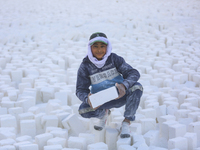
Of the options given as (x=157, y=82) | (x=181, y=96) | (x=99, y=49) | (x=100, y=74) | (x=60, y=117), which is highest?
(x=99, y=49)

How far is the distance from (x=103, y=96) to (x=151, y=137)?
1.90ft

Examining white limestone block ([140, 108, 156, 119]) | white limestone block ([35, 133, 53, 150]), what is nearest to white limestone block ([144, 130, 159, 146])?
white limestone block ([140, 108, 156, 119])

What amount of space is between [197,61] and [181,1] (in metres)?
5.24

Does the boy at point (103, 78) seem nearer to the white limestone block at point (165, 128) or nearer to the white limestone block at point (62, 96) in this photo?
the white limestone block at point (165, 128)

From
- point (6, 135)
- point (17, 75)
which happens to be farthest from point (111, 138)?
point (17, 75)

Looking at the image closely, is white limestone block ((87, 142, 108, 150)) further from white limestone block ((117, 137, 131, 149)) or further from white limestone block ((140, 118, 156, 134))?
white limestone block ((140, 118, 156, 134))

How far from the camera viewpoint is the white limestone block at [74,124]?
7.86 feet

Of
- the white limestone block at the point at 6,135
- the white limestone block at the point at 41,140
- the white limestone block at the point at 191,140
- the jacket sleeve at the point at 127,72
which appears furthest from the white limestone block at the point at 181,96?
the white limestone block at the point at 6,135

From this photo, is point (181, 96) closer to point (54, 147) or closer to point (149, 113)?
point (149, 113)

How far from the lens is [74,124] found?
2.40 metres

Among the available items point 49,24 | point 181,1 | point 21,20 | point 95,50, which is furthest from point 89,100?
point 181,1

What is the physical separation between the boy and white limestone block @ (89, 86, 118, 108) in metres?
0.12

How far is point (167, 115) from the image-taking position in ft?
8.20

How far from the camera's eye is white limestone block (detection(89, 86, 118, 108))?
1943 millimetres
